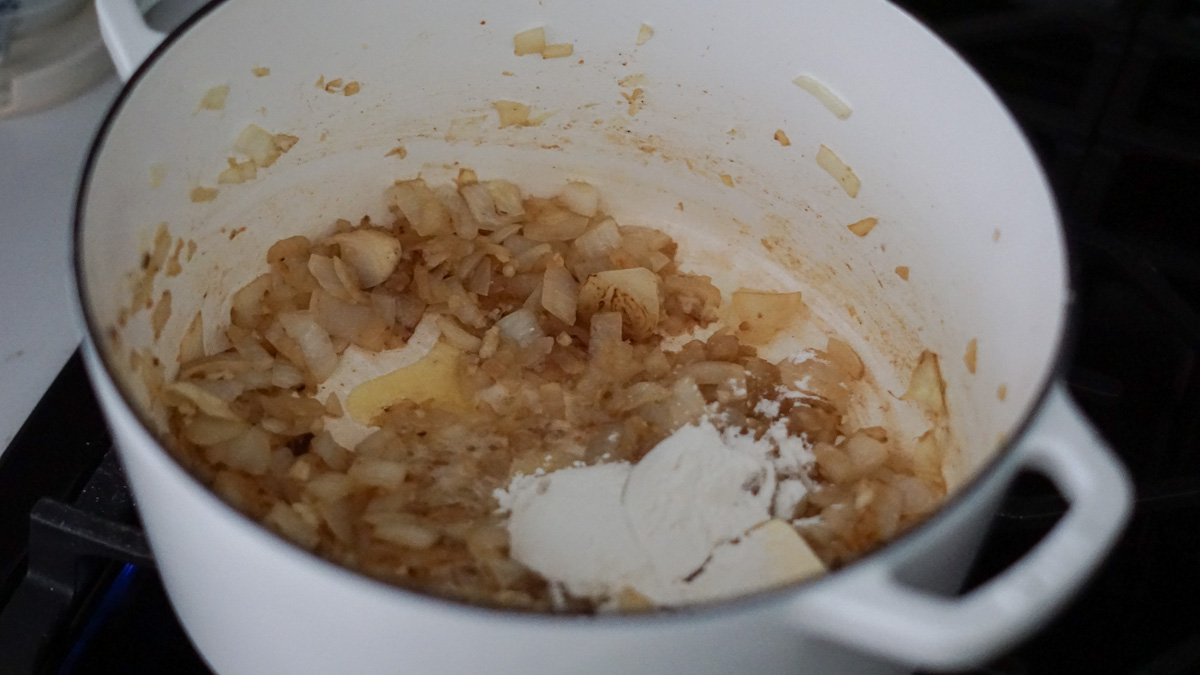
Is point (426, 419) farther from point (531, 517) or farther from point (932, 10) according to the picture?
point (932, 10)

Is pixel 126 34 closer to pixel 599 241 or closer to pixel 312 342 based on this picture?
pixel 312 342

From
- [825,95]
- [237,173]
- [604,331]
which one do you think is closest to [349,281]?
[237,173]

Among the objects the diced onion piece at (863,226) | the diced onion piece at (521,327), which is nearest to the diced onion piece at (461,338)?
the diced onion piece at (521,327)

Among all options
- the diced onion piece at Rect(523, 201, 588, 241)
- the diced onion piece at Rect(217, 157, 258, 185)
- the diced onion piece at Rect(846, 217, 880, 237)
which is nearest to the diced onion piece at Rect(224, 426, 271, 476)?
the diced onion piece at Rect(217, 157, 258, 185)

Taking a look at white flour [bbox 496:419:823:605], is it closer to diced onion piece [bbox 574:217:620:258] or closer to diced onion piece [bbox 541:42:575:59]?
diced onion piece [bbox 574:217:620:258]

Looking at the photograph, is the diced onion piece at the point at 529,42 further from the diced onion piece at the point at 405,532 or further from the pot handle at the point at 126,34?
the diced onion piece at the point at 405,532

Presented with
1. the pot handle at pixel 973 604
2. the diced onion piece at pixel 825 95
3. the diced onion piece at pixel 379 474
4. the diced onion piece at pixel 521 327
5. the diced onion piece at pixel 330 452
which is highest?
the pot handle at pixel 973 604
